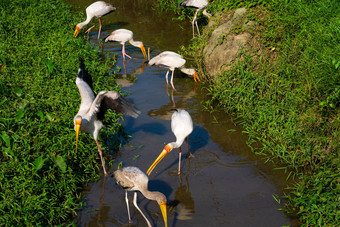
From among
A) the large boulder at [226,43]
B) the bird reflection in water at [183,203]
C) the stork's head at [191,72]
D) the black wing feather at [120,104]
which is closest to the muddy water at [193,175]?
the bird reflection in water at [183,203]

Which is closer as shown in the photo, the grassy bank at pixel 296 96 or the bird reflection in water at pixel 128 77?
the grassy bank at pixel 296 96

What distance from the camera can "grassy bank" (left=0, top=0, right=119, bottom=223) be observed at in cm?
471

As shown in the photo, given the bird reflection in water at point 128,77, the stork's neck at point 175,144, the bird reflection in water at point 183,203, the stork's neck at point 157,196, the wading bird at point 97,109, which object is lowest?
the bird reflection in water at point 128,77

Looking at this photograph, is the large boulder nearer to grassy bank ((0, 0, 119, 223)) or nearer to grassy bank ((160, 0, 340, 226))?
grassy bank ((160, 0, 340, 226))

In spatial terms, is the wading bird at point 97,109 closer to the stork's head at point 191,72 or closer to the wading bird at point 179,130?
the wading bird at point 179,130

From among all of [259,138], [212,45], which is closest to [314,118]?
[259,138]

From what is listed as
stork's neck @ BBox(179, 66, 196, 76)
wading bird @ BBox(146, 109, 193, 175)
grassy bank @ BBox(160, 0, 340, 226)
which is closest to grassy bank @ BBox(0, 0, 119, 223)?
wading bird @ BBox(146, 109, 193, 175)

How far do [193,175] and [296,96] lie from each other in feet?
7.21

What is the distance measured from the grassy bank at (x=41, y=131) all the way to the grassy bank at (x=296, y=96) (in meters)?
2.43

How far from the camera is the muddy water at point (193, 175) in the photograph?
4875mm

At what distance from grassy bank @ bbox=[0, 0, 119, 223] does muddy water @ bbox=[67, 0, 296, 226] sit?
0.39 metres

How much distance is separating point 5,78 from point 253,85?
4.58 m

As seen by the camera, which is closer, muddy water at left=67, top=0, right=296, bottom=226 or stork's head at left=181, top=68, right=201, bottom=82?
muddy water at left=67, top=0, right=296, bottom=226

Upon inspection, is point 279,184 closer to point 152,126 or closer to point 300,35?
point 152,126
